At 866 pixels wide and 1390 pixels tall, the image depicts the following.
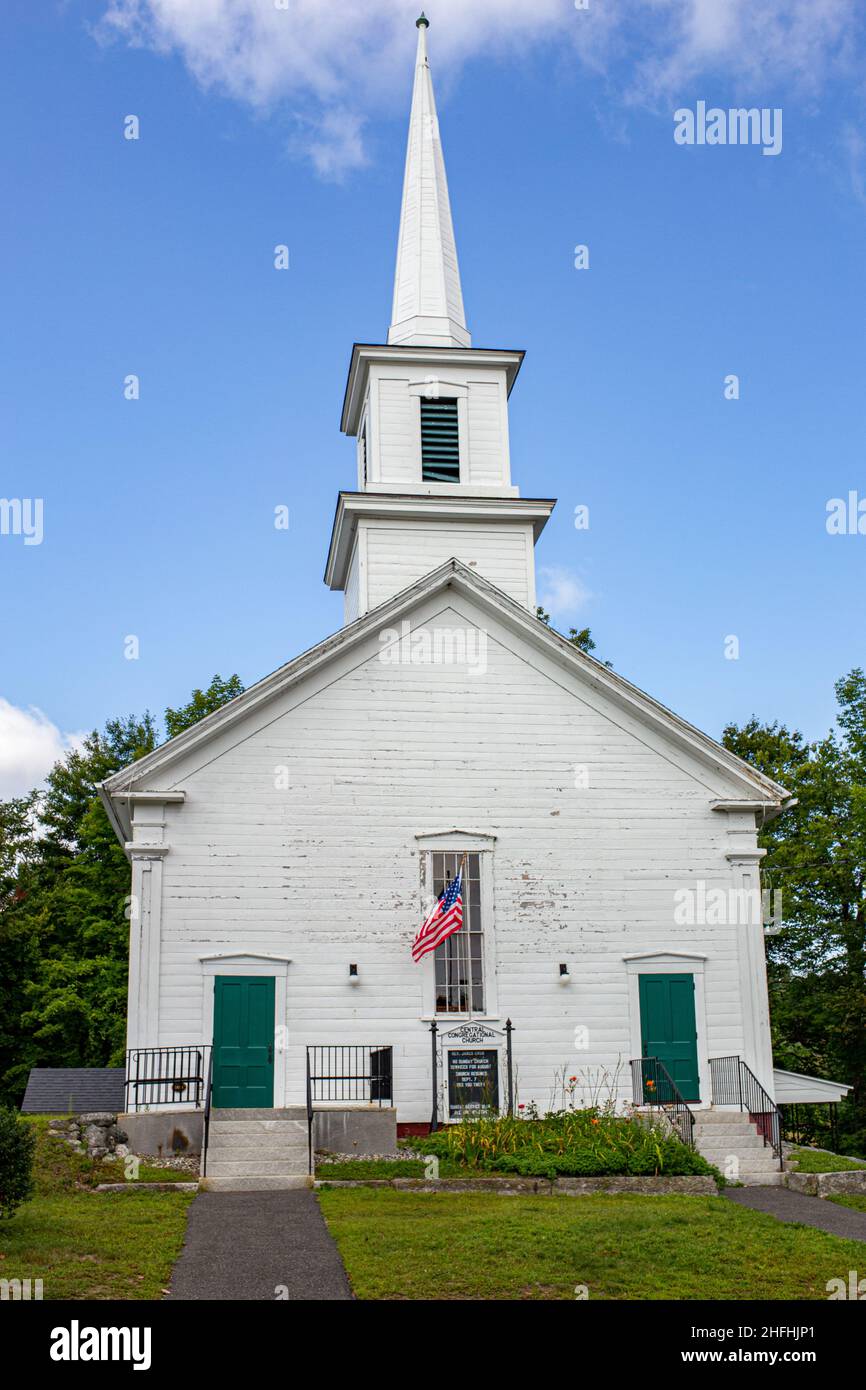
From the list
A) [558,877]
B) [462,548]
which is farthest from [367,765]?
[462,548]

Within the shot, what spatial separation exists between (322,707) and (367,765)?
1163mm

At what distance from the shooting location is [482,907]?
2052 centimetres

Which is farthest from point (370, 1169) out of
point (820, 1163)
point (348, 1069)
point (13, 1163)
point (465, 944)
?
point (820, 1163)

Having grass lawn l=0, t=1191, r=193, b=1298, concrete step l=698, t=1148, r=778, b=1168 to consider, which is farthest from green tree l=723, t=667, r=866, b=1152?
grass lawn l=0, t=1191, r=193, b=1298

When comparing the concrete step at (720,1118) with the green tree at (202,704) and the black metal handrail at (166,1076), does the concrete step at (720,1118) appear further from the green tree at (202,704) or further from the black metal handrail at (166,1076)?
the green tree at (202,704)

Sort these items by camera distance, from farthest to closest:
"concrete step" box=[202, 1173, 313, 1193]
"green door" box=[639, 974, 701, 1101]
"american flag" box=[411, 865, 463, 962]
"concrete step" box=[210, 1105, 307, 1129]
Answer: "green door" box=[639, 974, 701, 1101] → "american flag" box=[411, 865, 463, 962] → "concrete step" box=[210, 1105, 307, 1129] → "concrete step" box=[202, 1173, 313, 1193]

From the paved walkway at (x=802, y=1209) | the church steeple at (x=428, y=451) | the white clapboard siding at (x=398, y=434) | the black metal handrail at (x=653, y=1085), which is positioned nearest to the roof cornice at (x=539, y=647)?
the church steeple at (x=428, y=451)

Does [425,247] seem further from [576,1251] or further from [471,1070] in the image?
[576,1251]

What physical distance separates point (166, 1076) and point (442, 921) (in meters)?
4.45

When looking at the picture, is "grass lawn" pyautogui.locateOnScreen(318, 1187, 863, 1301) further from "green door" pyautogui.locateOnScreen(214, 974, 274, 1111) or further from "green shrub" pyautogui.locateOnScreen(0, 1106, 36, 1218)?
"green door" pyautogui.locateOnScreen(214, 974, 274, 1111)

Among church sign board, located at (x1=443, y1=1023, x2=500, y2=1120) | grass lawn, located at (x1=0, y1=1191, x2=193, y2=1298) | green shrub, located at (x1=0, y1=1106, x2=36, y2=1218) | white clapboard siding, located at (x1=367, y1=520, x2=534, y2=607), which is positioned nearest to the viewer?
grass lawn, located at (x1=0, y1=1191, x2=193, y2=1298)

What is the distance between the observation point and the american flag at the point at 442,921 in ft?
62.2

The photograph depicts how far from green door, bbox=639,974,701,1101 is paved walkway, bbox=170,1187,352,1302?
733 centimetres

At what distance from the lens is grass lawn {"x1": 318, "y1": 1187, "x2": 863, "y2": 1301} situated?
10062mm
